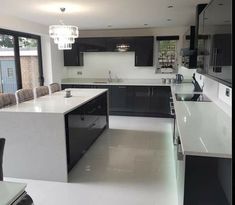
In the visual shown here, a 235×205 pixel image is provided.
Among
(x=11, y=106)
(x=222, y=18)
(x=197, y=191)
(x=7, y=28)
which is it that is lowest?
(x=197, y=191)

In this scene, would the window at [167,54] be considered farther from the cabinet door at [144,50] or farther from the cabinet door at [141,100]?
the cabinet door at [141,100]

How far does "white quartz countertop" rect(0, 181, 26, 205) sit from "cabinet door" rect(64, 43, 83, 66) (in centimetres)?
554

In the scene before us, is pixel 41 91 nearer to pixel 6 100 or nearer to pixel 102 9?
pixel 6 100

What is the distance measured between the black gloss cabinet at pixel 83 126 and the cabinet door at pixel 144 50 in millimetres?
1901

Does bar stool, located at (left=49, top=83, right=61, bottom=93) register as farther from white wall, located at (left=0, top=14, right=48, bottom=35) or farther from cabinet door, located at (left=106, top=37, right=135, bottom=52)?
cabinet door, located at (left=106, top=37, right=135, bottom=52)

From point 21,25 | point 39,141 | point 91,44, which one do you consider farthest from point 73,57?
point 39,141

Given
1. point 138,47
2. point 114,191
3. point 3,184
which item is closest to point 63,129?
point 114,191

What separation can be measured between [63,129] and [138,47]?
3896 mm

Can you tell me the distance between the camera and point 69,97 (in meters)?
4.00

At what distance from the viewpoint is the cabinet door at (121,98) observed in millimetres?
5961

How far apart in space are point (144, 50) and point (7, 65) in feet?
10.9

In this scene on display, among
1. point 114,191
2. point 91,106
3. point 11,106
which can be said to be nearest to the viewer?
point 114,191

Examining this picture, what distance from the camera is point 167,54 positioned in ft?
20.2

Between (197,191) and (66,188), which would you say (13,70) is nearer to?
(66,188)
